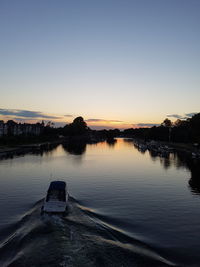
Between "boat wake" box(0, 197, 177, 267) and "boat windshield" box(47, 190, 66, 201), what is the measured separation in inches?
98.0

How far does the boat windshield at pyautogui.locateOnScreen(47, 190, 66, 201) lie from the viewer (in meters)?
28.8

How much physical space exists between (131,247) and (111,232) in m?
3.39

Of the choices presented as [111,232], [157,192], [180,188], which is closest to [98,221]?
[111,232]

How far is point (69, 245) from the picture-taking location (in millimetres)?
20141

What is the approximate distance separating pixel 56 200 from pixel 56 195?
1.07m

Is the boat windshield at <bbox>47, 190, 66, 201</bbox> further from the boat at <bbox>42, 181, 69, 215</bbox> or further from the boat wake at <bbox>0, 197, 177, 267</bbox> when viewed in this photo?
the boat wake at <bbox>0, 197, 177, 267</bbox>

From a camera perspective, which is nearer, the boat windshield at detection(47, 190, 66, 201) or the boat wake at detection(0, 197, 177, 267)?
the boat wake at detection(0, 197, 177, 267)

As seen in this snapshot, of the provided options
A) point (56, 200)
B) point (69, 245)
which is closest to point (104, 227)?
point (69, 245)

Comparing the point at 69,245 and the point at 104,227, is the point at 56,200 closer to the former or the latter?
the point at 104,227

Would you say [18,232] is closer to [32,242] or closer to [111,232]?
[32,242]

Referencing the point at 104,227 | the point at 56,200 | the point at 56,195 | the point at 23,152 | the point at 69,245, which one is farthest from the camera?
the point at 23,152

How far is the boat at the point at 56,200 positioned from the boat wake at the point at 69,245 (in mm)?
754

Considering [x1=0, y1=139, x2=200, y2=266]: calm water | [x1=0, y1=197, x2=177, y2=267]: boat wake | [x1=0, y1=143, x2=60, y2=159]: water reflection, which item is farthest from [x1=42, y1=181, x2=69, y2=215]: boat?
[x1=0, y1=143, x2=60, y2=159]: water reflection

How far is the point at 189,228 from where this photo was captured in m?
26.0
